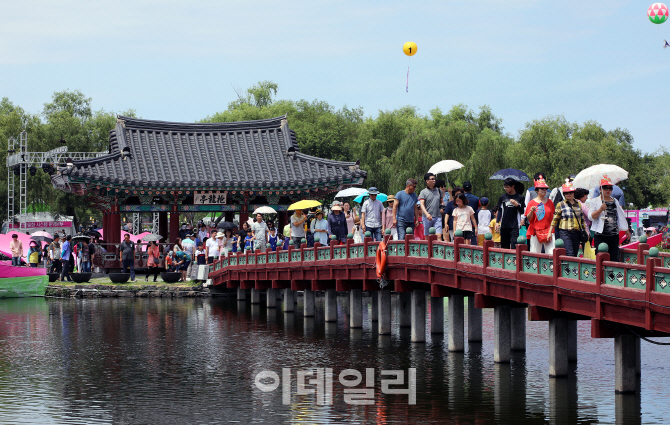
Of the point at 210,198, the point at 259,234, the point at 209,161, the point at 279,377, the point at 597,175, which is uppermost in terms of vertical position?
the point at 209,161

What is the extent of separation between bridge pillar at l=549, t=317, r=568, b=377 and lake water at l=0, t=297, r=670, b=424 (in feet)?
0.85

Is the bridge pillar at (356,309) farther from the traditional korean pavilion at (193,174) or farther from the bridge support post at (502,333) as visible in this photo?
the traditional korean pavilion at (193,174)

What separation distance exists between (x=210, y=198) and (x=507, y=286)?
27.1 metres

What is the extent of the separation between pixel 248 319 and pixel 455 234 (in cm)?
1328

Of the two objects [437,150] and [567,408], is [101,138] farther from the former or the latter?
[567,408]

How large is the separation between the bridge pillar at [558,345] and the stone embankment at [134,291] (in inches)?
912

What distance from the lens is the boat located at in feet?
→ 129

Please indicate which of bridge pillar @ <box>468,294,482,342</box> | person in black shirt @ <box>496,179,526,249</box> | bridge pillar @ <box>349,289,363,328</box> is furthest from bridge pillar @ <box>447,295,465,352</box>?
bridge pillar @ <box>349,289,363,328</box>

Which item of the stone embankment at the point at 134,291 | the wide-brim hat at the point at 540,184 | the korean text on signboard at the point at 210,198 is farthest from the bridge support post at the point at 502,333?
the korean text on signboard at the point at 210,198

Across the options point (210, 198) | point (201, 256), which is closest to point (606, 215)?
point (201, 256)

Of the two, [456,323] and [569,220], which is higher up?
[569,220]

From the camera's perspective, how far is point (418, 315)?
23.6m

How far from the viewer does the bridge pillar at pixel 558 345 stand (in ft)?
57.0

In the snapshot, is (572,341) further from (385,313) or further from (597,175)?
(385,313)
